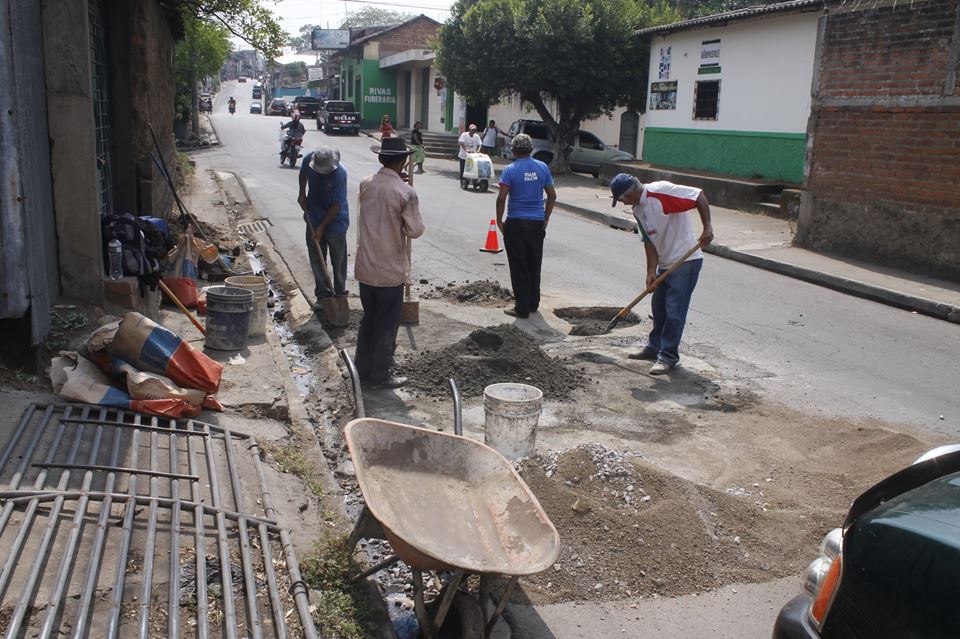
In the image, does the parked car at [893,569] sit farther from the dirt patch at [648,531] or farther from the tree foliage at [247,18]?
the tree foliage at [247,18]

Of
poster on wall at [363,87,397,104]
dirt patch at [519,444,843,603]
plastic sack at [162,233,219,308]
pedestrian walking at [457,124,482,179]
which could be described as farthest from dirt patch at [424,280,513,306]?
poster on wall at [363,87,397,104]

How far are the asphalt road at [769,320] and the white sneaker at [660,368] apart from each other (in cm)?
59

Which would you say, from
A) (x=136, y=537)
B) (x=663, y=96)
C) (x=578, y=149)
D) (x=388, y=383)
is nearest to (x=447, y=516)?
(x=136, y=537)

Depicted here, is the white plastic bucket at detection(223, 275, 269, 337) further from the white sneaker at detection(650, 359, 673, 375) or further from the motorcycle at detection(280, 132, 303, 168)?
the motorcycle at detection(280, 132, 303, 168)

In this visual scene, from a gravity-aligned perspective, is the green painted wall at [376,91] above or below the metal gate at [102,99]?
above

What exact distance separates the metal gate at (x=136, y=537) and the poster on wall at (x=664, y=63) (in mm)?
21757

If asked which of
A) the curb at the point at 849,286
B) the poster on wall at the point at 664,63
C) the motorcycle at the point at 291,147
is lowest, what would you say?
the curb at the point at 849,286

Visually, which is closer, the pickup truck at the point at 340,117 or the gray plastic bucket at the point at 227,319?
the gray plastic bucket at the point at 227,319

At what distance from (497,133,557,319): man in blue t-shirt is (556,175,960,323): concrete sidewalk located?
5044 millimetres

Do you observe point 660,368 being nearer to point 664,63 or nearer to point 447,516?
point 447,516

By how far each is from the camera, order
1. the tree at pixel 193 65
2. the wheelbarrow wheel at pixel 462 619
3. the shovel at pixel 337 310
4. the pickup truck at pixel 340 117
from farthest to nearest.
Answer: the pickup truck at pixel 340 117
the tree at pixel 193 65
the shovel at pixel 337 310
the wheelbarrow wheel at pixel 462 619

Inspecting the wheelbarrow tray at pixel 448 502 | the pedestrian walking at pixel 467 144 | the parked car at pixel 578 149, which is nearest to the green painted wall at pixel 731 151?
the parked car at pixel 578 149

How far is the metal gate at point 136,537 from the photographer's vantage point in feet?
10.8

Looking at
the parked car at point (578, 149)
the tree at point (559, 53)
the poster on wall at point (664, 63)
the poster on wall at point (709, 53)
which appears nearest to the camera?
the poster on wall at point (709, 53)
